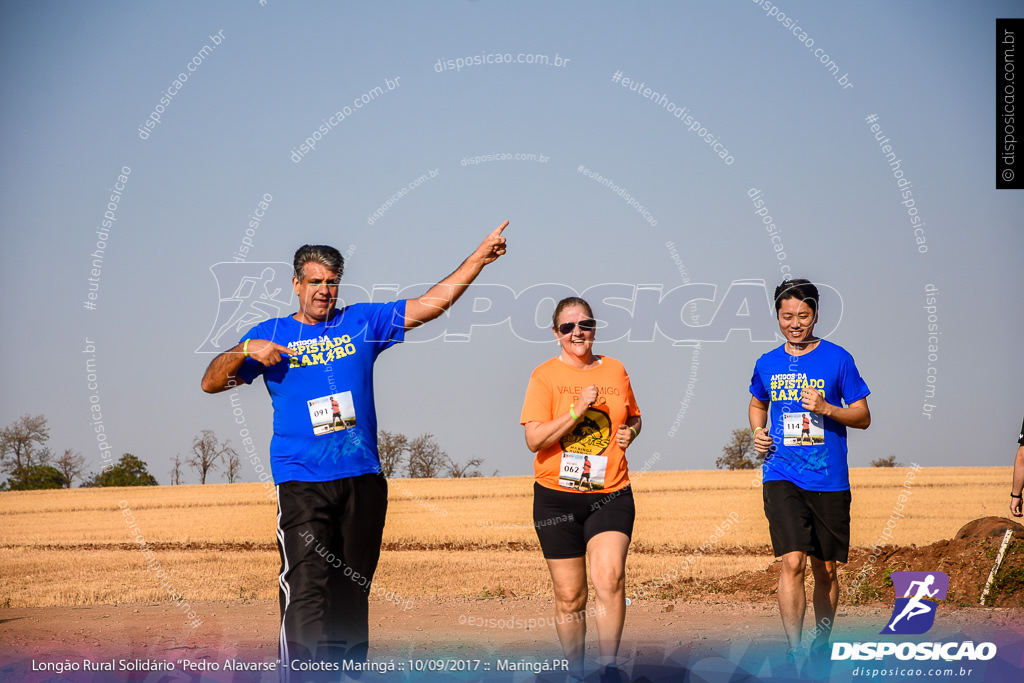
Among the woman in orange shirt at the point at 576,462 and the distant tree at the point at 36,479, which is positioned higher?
the woman in orange shirt at the point at 576,462

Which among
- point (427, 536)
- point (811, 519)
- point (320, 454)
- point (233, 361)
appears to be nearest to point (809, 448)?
point (811, 519)

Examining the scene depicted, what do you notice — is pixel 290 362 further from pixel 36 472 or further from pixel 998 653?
pixel 36 472

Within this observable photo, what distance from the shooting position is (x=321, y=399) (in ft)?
18.2

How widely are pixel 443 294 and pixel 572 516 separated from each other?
1.60m

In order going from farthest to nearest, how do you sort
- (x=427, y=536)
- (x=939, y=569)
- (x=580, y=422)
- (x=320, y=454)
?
1. (x=427, y=536)
2. (x=939, y=569)
3. (x=580, y=422)
4. (x=320, y=454)

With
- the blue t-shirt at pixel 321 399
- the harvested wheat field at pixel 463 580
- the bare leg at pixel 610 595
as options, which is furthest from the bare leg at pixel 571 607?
the blue t-shirt at pixel 321 399

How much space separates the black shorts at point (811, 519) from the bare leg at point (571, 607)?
1.63 metres

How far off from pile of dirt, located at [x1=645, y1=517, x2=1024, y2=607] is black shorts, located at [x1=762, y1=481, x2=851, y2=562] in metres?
3.89

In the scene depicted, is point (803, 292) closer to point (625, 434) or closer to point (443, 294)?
point (625, 434)

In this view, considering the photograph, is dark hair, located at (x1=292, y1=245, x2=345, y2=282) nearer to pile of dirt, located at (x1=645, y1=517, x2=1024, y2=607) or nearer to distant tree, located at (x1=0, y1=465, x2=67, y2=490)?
pile of dirt, located at (x1=645, y1=517, x2=1024, y2=607)

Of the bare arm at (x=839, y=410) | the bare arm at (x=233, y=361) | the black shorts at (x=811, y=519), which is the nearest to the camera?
the bare arm at (x=233, y=361)

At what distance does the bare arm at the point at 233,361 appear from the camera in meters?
5.38

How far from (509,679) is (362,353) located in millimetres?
→ 2285

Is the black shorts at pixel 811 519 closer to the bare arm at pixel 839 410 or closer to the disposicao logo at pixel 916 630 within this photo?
the bare arm at pixel 839 410
